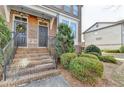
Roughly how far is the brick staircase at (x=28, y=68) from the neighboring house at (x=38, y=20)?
1035 mm

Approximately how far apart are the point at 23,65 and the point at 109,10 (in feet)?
11.7

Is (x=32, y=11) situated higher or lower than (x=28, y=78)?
higher

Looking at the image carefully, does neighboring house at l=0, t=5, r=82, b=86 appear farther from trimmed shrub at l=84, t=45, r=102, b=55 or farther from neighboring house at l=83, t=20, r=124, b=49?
neighboring house at l=83, t=20, r=124, b=49

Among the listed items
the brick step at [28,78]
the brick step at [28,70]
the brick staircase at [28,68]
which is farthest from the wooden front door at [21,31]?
the brick step at [28,78]

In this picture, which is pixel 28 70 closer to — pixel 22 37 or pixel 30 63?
pixel 30 63

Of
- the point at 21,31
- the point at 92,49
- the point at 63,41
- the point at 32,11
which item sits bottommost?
the point at 92,49

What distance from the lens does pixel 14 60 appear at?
14.1 ft

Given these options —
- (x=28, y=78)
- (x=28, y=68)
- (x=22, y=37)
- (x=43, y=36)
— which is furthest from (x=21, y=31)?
(x=28, y=78)

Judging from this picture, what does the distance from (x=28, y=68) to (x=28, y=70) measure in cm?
13

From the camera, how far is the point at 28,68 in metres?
4.13

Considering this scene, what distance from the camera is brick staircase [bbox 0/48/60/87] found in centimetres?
352
